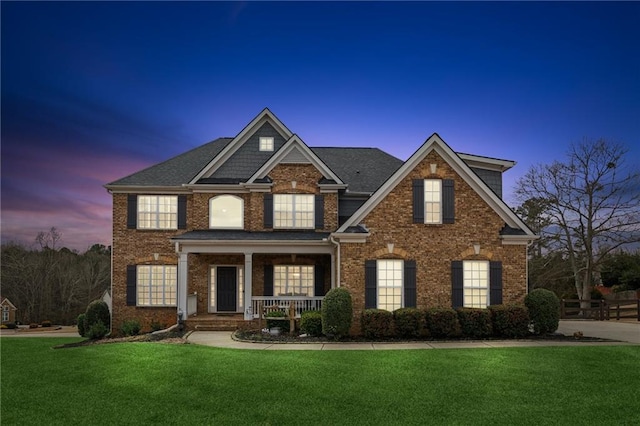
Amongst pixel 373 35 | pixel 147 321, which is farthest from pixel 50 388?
pixel 373 35

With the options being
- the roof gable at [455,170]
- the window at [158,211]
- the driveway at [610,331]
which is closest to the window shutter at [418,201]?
the roof gable at [455,170]

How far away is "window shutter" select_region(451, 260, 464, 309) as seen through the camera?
712 inches

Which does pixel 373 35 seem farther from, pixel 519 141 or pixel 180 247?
pixel 519 141

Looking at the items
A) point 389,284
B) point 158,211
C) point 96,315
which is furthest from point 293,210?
point 96,315

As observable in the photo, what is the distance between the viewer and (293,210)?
2281 centimetres

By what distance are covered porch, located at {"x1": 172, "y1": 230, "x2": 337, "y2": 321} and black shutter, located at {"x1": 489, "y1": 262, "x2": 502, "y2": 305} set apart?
253 inches

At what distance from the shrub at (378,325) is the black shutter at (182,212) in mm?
10879

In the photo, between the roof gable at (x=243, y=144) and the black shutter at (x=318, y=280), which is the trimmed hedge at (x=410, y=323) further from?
the roof gable at (x=243, y=144)

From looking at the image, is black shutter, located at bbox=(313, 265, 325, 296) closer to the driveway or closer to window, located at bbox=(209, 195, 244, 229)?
window, located at bbox=(209, 195, 244, 229)

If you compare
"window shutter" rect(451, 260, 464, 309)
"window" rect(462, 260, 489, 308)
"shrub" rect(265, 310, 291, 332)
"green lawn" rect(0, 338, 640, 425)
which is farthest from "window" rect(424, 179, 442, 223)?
"shrub" rect(265, 310, 291, 332)

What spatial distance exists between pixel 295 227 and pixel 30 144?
44.4 ft

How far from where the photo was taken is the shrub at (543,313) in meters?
17.1

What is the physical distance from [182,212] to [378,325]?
11.6 metres

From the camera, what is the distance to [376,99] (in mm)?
25438
